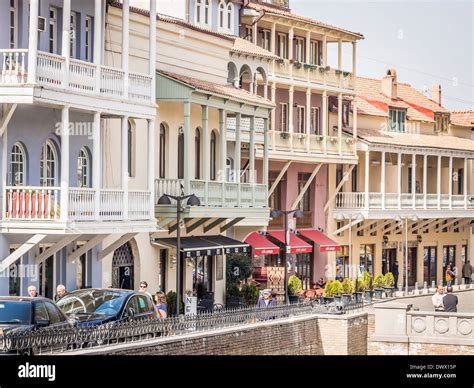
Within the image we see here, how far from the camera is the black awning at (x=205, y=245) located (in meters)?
42.2

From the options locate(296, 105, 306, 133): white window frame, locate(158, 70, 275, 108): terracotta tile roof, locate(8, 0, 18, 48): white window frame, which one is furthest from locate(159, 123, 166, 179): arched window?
locate(296, 105, 306, 133): white window frame

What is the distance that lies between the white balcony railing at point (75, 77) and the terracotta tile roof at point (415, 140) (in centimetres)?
2669

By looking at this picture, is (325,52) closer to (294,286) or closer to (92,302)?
(294,286)

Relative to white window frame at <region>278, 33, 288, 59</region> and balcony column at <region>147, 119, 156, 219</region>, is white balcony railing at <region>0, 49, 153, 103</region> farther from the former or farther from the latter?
white window frame at <region>278, 33, 288, 59</region>

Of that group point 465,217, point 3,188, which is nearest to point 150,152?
point 3,188

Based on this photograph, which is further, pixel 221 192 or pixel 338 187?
pixel 338 187

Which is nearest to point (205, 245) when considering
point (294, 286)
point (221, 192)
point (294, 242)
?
point (221, 192)

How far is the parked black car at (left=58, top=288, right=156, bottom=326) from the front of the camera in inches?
1163

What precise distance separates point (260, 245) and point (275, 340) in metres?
18.3

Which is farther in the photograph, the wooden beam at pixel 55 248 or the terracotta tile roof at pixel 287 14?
the terracotta tile roof at pixel 287 14

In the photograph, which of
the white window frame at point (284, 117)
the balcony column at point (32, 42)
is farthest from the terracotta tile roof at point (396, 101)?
the balcony column at point (32, 42)

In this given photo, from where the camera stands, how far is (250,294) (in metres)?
47.8

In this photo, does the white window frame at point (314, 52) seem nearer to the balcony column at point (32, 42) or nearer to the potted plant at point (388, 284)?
the potted plant at point (388, 284)

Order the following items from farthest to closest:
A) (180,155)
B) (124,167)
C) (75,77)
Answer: (180,155) → (124,167) → (75,77)
